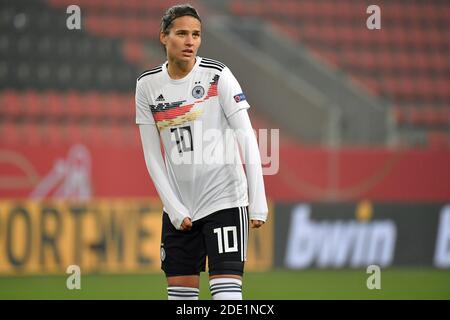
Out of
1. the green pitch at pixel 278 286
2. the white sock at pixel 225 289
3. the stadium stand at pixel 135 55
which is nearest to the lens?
the white sock at pixel 225 289

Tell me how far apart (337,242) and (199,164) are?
731 centimetres

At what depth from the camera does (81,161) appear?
11.5m

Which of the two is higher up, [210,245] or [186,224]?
[186,224]

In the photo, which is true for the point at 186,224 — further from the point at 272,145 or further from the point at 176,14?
the point at 272,145

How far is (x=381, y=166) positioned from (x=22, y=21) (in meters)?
5.93

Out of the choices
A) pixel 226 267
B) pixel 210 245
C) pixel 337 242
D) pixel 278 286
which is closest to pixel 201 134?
pixel 210 245

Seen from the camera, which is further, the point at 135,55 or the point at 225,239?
the point at 135,55

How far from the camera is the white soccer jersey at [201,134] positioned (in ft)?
16.7

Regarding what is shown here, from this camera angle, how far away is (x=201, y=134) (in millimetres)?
5078

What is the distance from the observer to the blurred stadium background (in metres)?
11.2

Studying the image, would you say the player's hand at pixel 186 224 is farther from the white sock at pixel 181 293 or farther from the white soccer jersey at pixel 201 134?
the white sock at pixel 181 293

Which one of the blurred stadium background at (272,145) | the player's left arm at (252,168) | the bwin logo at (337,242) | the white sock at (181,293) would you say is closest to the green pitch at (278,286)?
the blurred stadium background at (272,145)

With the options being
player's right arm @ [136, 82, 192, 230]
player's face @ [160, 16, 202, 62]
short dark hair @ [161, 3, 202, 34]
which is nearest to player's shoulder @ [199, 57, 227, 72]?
player's face @ [160, 16, 202, 62]
